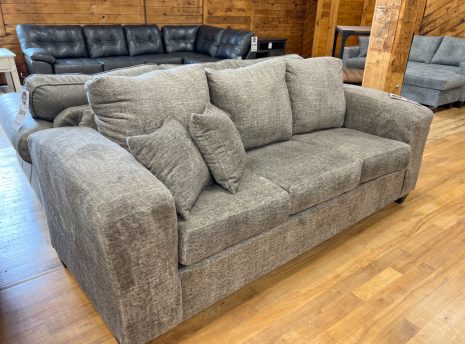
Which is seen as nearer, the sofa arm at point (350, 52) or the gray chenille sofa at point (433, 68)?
the gray chenille sofa at point (433, 68)

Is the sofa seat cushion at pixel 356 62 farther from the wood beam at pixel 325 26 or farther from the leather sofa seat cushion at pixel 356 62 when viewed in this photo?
the wood beam at pixel 325 26

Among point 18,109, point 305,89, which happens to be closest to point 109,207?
point 18,109

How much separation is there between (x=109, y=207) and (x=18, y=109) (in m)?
1.13

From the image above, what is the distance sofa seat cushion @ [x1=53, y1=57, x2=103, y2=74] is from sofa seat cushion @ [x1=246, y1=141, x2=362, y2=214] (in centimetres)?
290

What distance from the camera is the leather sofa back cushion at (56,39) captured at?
171 inches

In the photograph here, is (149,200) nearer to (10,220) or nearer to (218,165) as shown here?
(218,165)

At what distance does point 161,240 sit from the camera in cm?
122

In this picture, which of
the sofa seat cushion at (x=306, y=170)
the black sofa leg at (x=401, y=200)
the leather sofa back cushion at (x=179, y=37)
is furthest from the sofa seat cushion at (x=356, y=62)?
the sofa seat cushion at (x=306, y=170)

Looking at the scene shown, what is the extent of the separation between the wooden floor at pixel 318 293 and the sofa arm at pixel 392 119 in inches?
16.2

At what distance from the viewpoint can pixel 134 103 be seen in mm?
1546

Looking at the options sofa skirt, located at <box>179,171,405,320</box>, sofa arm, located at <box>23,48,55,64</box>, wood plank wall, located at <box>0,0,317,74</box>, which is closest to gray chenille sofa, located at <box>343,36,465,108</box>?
wood plank wall, located at <box>0,0,317,74</box>

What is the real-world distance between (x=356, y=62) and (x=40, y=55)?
14.1 ft

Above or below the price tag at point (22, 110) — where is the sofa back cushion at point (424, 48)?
below

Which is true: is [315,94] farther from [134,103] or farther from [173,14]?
[173,14]
